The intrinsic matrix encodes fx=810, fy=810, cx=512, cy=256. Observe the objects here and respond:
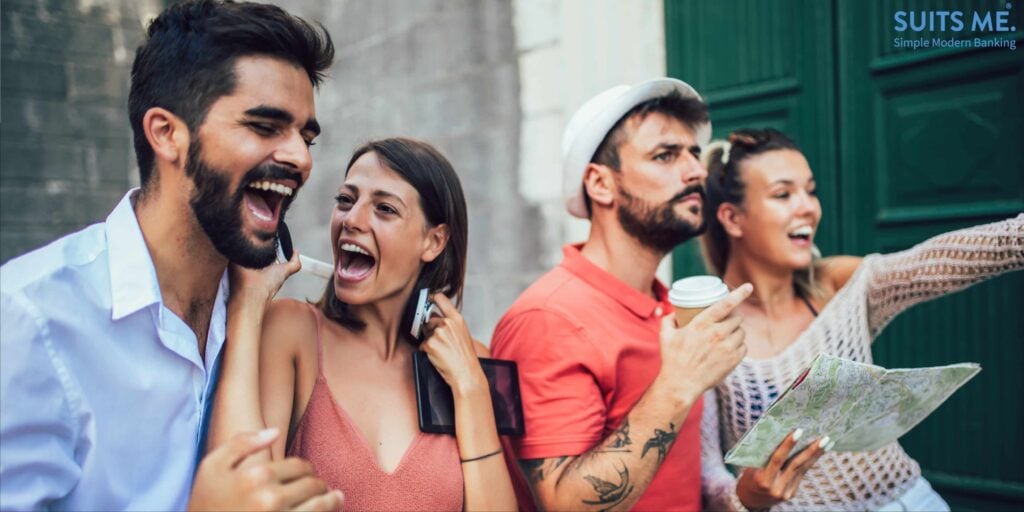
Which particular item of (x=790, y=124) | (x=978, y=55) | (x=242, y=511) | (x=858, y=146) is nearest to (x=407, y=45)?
(x=790, y=124)

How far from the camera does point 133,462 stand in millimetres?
1554

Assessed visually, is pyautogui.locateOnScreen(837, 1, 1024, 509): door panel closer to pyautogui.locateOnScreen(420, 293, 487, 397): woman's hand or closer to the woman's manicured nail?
pyautogui.locateOnScreen(420, 293, 487, 397): woman's hand

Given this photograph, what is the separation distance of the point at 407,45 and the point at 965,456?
153 inches

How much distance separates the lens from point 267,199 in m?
1.80

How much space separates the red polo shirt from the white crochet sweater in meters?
0.14

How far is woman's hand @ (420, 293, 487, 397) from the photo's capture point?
6.61 feet

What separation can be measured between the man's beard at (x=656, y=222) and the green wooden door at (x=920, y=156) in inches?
53.7

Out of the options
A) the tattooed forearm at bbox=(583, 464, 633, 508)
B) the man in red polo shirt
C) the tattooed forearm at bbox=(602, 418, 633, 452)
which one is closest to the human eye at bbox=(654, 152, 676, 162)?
the man in red polo shirt

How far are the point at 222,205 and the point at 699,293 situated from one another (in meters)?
1.19

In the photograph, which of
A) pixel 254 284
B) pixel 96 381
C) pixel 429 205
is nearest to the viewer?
pixel 96 381

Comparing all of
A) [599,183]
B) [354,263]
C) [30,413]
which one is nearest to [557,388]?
[354,263]

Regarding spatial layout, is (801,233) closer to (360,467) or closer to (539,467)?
(539,467)

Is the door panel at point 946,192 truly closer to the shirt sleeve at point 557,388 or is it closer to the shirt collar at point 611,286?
the shirt collar at point 611,286

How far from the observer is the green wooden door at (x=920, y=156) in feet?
10.3
